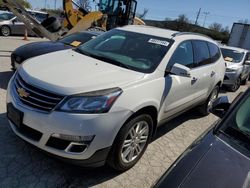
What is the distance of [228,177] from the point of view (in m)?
1.83

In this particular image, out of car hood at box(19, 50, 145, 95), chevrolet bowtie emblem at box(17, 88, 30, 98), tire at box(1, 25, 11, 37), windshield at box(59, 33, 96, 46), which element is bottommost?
tire at box(1, 25, 11, 37)

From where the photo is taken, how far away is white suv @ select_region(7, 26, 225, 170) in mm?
2781

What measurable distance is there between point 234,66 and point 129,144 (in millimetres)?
7375

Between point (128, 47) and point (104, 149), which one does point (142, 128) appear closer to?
point (104, 149)

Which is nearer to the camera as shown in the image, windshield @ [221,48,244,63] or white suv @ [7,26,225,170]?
white suv @ [7,26,225,170]

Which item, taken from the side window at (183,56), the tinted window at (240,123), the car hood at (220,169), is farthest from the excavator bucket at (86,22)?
the car hood at (220,169)

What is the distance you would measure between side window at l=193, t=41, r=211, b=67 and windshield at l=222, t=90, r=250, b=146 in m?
2.16

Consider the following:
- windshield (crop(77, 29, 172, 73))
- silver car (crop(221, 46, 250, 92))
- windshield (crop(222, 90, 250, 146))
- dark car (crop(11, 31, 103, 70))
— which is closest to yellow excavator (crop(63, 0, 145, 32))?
silver car (crop(221, 46, 250, 92))

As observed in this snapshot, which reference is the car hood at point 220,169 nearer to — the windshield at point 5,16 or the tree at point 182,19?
the windshield at point 5,16

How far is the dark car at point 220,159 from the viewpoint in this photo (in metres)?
1.80

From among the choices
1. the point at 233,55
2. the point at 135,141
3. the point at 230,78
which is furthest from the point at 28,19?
the point at 135,141

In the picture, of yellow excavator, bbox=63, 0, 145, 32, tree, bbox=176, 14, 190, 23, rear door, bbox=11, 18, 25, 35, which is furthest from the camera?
tree, bbox=176, 14, 190, 23

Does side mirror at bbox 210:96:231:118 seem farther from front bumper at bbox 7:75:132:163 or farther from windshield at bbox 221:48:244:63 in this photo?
windshield at bbox 221:48:244:63

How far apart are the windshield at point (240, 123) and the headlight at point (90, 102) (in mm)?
1168
